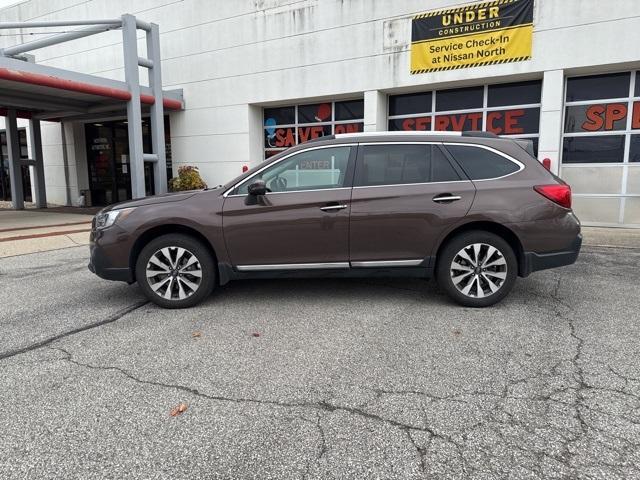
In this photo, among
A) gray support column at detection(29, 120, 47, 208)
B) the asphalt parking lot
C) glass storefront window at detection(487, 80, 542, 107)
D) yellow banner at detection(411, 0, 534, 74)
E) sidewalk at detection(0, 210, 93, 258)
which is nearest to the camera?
the asphalt parking lot

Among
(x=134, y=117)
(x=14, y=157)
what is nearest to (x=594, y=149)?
(x=134, y=117)

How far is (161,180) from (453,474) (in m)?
12.4

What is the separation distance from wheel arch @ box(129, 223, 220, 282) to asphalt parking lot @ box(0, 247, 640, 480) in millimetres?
529

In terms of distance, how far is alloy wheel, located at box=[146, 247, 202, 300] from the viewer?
4.96 m

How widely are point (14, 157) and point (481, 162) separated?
17767 millimetres

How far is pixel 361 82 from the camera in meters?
12.7

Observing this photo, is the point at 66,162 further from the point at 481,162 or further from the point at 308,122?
the point at 481,162

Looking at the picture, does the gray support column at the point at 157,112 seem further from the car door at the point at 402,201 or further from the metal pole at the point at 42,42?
the car door at the point at 402,201

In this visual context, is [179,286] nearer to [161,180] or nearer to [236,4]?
[161,180]

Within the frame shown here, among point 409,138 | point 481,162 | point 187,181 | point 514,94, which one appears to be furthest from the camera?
point 187,181

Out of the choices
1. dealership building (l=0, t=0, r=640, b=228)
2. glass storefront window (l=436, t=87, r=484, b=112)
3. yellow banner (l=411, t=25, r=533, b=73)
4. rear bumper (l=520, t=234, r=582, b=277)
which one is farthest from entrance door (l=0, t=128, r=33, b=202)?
rear bumper (l=520, t=234, r=582, b=277)

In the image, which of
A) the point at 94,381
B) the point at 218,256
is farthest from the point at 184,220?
the point at 94,381

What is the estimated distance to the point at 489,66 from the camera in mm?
11070

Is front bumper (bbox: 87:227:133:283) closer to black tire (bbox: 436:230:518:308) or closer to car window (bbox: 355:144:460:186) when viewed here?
car window (bbox: 355:144:460:186)
